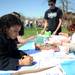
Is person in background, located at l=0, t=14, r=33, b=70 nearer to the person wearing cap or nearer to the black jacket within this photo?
the black jacket

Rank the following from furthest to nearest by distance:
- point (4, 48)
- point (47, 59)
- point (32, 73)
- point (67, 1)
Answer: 1. point (67, 1)
2. point (47, 59)
3. point (4, 48)
4. point (32, 73)

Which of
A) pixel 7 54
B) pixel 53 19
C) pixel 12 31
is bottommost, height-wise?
pixel 53 19

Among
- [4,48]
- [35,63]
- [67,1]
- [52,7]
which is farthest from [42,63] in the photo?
[67,1]

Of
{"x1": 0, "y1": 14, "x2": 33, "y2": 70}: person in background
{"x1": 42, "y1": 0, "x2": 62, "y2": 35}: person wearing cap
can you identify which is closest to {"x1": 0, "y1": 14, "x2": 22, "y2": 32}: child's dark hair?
{"x1": 0, "y1": 14, "x2": 33, "y2": 70}: person in background

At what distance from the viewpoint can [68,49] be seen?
2.94m

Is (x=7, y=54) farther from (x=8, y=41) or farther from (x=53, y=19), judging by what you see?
(x=53, y=19)

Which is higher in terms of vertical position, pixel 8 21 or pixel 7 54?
pixel 8 21

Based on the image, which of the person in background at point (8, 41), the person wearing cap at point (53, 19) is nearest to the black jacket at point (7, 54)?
the person in background at point (8, 41)

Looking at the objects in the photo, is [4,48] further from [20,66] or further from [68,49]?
[68,49]

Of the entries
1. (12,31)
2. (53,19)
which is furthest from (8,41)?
(53,19)

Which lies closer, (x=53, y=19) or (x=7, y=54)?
(x=7, y=54)

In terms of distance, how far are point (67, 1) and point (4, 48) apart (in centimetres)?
1412

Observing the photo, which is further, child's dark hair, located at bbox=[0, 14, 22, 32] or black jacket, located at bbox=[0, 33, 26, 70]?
child's dark hair, located at bbox=[0, 14, 22, 32]

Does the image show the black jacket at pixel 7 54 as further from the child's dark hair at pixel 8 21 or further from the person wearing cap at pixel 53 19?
the person wearing cap at pixel 53 19
